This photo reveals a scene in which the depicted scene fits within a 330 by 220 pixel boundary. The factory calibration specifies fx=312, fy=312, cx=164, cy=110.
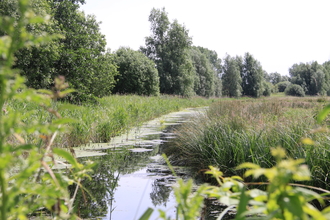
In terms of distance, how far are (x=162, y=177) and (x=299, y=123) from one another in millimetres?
2109

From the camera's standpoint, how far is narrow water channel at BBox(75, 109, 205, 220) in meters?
A: 3.25

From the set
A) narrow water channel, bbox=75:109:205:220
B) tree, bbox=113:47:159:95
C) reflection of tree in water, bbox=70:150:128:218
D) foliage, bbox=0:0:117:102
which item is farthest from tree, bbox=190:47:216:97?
reflection of tree in water, bbox=70:150:128:218

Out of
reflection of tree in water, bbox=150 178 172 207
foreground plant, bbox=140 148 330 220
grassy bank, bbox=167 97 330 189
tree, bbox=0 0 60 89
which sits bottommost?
reflection of tree in water, bbox=150 178 172 207

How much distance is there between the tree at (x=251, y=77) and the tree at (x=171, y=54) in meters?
21.8

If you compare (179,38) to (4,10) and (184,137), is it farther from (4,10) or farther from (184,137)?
(184,137)

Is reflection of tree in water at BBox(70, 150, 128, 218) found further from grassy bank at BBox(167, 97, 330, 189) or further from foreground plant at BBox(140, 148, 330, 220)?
foreground plant at BBox(140, 148, 330, 220)

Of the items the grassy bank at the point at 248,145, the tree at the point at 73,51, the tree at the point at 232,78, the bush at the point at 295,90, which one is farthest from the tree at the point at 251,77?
the grassy bank at the point at 248,145

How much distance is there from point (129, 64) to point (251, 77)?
31479 mm

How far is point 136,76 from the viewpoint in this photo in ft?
82.4

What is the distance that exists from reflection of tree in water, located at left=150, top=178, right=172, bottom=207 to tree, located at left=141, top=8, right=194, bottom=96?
2818 cm

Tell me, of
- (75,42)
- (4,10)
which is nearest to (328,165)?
(75,42)

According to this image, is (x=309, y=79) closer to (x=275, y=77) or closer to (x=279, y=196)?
(x=275, y=77)

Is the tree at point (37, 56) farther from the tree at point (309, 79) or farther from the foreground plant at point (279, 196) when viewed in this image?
the tree at point (309, 79)

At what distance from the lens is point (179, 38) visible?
107ft
